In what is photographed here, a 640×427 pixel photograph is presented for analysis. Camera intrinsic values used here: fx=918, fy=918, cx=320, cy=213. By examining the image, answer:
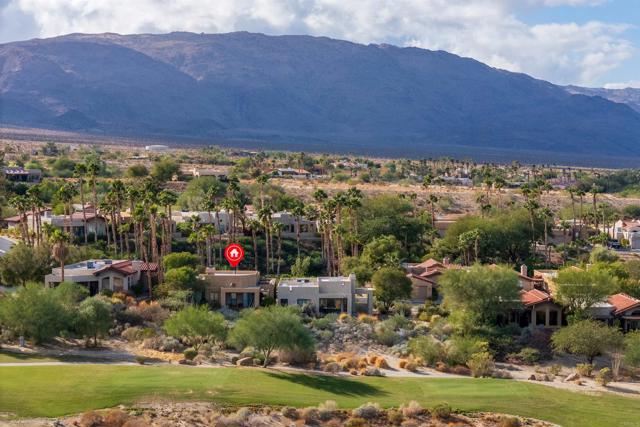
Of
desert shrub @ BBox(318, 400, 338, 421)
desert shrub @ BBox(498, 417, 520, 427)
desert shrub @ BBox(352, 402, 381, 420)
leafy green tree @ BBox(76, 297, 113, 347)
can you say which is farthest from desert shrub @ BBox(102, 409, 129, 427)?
desert shrub @ BBox(498, 417, 520, 427)

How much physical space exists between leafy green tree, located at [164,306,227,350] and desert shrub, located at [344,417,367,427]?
1379cm

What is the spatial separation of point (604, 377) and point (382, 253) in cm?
2952

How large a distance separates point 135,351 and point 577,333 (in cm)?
2500

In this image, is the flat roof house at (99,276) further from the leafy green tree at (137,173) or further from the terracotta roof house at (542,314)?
the leafy green tree at (137,173)

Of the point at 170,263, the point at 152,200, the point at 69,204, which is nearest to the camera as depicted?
the point at 170,263

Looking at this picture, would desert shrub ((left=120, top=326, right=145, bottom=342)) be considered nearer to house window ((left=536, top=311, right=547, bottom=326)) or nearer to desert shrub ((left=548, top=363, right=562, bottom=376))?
desert shrub ((left=548, top=363, right=562, bottom=376))

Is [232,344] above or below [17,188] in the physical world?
below

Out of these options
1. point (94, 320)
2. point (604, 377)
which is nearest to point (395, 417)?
point (604, 377)

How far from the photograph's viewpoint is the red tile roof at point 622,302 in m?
58.2

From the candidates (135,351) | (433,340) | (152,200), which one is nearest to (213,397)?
(135,351)

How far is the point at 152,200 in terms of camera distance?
75.6 meters

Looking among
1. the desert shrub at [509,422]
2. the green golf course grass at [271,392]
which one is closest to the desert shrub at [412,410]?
the green golf course grass at [271,392]

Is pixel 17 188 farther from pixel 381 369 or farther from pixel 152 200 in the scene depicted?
pixel 381 369

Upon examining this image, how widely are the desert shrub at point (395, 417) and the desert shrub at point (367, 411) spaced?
0.55m
